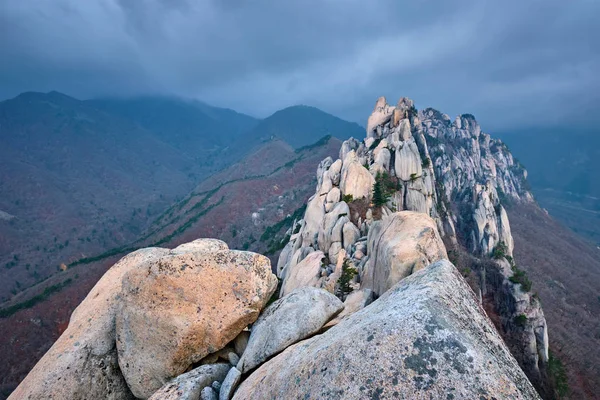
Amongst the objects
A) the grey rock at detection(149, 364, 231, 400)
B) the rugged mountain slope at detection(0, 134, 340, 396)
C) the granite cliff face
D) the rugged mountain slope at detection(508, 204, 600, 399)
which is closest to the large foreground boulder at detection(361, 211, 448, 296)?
the granite cliff face

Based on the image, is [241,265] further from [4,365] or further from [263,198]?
[263,198]

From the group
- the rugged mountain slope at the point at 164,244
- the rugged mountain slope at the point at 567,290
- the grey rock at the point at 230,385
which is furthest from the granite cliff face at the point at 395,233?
the rugged mountain slope at the point at 164,244

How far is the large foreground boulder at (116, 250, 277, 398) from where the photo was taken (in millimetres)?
12117

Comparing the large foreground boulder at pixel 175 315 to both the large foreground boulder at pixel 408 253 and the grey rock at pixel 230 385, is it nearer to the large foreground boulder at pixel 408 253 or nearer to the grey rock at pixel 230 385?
the grey rock at pixel 230 385

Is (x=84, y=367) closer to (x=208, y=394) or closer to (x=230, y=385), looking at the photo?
(x=208, y=394)

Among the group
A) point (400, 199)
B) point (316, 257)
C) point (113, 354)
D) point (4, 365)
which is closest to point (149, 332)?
point (113, 354)

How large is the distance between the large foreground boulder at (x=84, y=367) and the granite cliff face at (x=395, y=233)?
14537mm

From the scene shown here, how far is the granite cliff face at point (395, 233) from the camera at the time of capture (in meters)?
20.6

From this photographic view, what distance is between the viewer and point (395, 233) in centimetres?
2111

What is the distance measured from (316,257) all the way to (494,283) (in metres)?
51.8

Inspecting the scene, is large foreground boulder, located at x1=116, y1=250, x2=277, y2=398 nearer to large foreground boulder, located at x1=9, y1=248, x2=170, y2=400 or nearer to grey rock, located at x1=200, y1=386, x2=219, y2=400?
large foreground boulder, located at x1=9, y1=248, x2=170, y2=400

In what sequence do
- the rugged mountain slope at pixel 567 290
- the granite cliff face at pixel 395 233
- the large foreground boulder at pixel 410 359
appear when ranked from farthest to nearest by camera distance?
the rugged mountain slope at pixel 567 290
the granite cliff face at pixel 395 233
the large foreground boulder at pixel 410 359

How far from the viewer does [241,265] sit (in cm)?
1376

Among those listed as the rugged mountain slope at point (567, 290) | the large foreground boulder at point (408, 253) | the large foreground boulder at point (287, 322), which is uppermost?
the large foreground boulder at point (408, 253)
